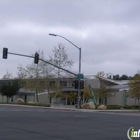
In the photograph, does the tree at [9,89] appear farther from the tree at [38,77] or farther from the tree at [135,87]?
the tree at [135,87]

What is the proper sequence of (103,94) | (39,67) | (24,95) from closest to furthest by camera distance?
(103,94) → (39,67) → (24,95)

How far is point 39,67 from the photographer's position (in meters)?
75.1

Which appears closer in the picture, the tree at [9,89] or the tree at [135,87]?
the tree at [135,87]

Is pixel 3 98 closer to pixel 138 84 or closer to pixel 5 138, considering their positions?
pixel 138 84

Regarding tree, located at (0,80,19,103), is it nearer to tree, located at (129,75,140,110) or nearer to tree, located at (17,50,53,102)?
tree, located at (17,50,53,102)

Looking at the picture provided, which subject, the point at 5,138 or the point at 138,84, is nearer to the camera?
the point at 5,138

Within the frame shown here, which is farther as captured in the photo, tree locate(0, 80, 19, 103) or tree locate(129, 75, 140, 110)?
tree locate(0, 80, 19, 103)

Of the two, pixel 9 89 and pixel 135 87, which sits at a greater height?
pixel 135 87

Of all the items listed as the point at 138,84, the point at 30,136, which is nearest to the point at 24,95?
the point at 138,84

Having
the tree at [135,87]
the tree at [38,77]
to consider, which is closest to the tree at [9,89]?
the tree at [38,77]

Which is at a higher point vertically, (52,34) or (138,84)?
(52,34)

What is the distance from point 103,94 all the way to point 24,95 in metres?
32.2

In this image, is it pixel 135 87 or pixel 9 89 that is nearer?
pixel 135 87

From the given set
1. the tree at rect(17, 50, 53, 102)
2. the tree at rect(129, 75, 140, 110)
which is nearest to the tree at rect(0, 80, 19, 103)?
the tree at rect(17, 50, 53, 102)
